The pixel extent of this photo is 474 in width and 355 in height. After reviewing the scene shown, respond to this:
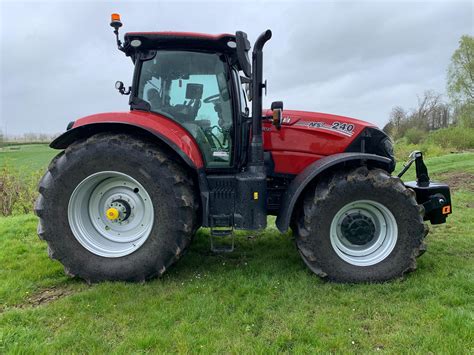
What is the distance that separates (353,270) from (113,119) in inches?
108

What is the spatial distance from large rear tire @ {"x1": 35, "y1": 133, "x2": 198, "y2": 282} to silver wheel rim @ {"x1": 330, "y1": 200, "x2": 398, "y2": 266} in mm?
1458

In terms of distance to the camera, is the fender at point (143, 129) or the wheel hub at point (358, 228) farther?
the wheel hub at point (358, 228)

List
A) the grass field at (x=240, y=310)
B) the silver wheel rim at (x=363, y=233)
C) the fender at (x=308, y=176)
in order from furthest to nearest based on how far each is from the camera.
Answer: the silver wheel rim at (x=363, y=233) → the fender at (x=308, y=176) → the grass field at (x=240, y=310)

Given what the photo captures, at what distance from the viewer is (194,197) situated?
362 centimetres

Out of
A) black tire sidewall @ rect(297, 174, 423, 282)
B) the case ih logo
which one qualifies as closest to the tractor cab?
the case ih logo

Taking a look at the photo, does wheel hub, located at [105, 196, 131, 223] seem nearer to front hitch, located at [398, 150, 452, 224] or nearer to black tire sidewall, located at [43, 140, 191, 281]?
black tire sidewall, located at [43, 140, 191, 281]

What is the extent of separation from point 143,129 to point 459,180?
30.3 feet

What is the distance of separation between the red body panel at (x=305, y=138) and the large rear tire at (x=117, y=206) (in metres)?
1.03

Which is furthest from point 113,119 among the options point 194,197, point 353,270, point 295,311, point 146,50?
point 353,270

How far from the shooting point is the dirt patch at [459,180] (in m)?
8.80

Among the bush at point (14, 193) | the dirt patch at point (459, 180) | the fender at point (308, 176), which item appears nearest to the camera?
the fender at point (308, 176)

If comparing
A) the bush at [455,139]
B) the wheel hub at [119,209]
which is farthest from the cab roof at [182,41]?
the bush at [455,139]

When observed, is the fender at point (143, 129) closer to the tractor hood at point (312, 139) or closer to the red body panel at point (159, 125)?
the red body panel at point (159, 125)

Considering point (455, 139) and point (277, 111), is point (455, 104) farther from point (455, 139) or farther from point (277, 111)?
point (277, 111)
